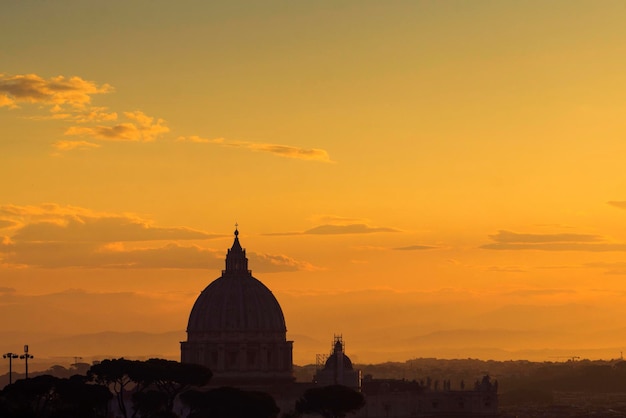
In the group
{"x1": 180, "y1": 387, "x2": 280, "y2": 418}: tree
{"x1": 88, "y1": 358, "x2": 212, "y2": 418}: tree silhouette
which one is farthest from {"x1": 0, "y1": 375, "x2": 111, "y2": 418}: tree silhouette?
{"x1": 180, "y1": 387, "x2": 280, "y2": 418}: tree

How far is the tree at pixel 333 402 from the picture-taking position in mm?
145500

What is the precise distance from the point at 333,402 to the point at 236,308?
4336 centimetres

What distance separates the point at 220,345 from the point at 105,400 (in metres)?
55.9

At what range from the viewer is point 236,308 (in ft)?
617

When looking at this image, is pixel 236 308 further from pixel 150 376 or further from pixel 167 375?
pixel 150 376

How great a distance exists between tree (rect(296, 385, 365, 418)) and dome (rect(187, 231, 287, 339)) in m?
39.6

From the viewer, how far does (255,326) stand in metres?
188

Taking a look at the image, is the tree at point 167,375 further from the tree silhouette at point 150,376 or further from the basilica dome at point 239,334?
the basilica dome at point 239,334

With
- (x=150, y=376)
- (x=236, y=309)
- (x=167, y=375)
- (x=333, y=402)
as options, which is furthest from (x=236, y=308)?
(x=150, y=376)

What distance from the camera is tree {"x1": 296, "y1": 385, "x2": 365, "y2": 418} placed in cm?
14550

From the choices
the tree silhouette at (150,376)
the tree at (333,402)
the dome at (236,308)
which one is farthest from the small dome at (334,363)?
the tree silhouette at (150,376)

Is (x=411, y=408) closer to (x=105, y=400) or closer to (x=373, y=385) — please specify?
(x=373, y=385)

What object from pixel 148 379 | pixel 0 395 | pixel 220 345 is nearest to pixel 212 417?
pixel 148 379

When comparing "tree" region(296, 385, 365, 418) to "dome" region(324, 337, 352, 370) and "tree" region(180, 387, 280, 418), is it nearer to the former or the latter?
"tree" region(180, 387, 280, 418)
